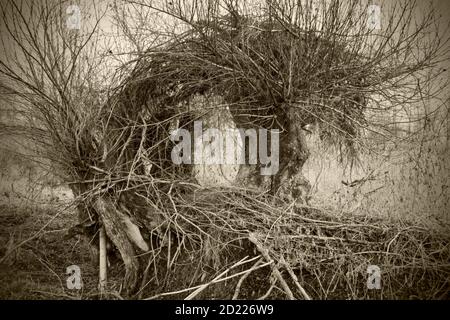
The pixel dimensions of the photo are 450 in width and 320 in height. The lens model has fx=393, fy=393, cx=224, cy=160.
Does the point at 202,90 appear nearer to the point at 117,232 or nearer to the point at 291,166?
the point at 291,166

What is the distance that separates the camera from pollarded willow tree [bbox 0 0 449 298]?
145 inches

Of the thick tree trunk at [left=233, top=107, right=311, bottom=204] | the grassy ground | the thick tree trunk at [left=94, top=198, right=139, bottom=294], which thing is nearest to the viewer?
the grassy ground

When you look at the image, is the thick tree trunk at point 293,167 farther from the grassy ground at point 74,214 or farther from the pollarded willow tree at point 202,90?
the grassy ground at point 74,214

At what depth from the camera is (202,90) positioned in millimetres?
4879

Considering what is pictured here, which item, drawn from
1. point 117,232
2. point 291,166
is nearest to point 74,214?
point 117,232

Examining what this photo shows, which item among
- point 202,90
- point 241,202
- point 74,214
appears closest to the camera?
point 241,202

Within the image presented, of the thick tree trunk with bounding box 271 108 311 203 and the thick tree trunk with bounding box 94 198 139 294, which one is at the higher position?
the thick tree trunk with bounding box 271 108 311 203

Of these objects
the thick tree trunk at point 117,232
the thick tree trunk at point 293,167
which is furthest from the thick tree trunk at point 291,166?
the thick tree trunk at point 117,232

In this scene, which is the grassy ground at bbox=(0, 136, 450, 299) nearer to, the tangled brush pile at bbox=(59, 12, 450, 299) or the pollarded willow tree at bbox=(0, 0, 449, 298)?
the tangled brush pile at bbox=(59, 12, 450, 299)

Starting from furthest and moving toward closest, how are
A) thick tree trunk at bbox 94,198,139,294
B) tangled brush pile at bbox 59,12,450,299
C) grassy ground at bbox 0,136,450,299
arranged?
thick tree trunk at bbox 94,198,139,294 < grassy ground at bbox 0,136,450,299 < tangled brush pile at bbox 59,12,450,299

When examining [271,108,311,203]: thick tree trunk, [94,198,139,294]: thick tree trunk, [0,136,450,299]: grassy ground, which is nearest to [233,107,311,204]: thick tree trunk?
[271,108,311,203]: thick tree trunk
